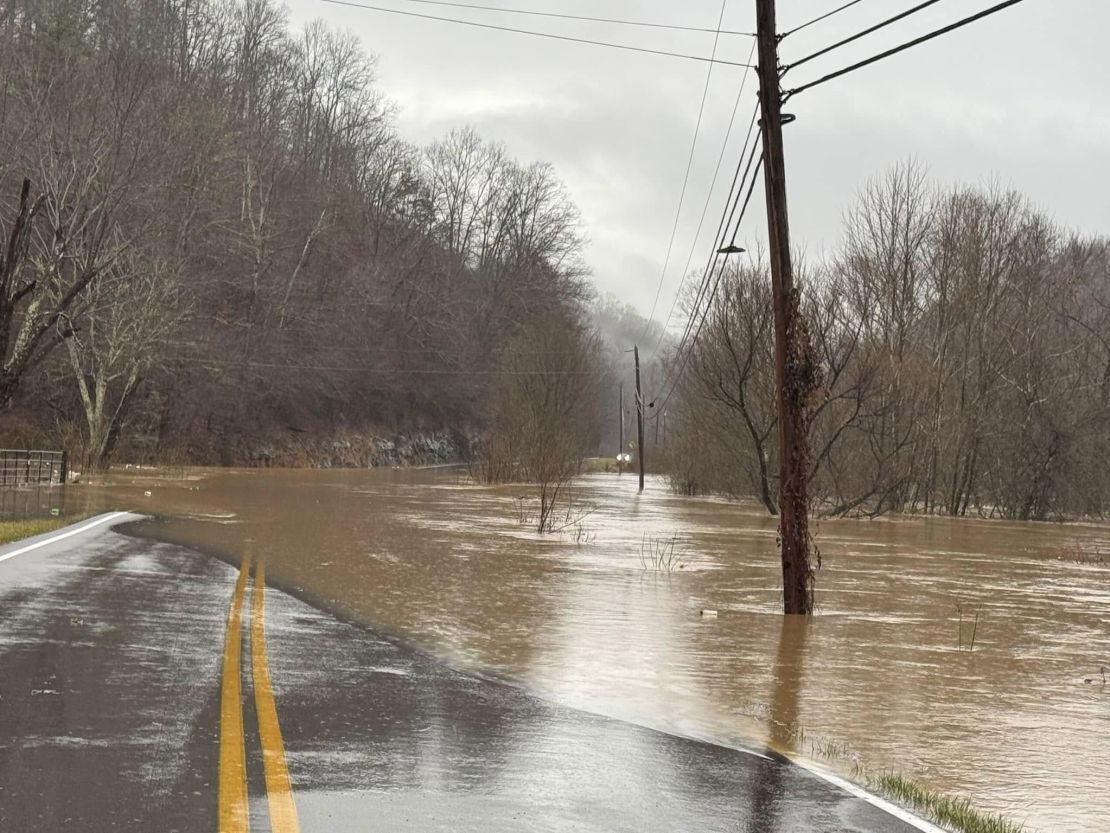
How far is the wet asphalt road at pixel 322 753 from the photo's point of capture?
18.0 ft

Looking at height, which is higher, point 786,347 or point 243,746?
point 786,347

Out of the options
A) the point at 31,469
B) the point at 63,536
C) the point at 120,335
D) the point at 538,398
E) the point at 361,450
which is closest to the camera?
the point at 63,536

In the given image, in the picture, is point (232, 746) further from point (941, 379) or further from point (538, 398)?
point (538, 398)

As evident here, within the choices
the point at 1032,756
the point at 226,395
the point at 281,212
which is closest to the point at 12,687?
the point at 1032,756

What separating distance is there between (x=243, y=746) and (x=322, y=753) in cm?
44

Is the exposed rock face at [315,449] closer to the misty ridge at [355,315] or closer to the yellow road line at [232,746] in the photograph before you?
the misty ridge at [355,315]

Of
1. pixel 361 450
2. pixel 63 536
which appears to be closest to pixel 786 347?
pixel 63 536

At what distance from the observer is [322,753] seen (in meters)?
6.55

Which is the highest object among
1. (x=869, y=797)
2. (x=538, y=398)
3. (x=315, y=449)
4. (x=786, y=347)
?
(x=538, y=398)

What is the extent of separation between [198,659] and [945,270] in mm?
45371

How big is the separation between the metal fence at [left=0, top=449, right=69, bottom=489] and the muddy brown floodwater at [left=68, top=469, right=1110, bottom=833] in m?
2.45

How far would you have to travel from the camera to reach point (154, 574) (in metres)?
14.9

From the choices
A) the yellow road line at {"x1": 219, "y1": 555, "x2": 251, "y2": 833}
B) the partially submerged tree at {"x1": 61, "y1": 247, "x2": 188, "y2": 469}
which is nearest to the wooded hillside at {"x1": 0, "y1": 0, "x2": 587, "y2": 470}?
the partially submerged tree at {"x1": 61, "y1": 247, "x2": 188, "y2": 469}

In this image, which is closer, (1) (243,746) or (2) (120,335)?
(1) (243,746)
